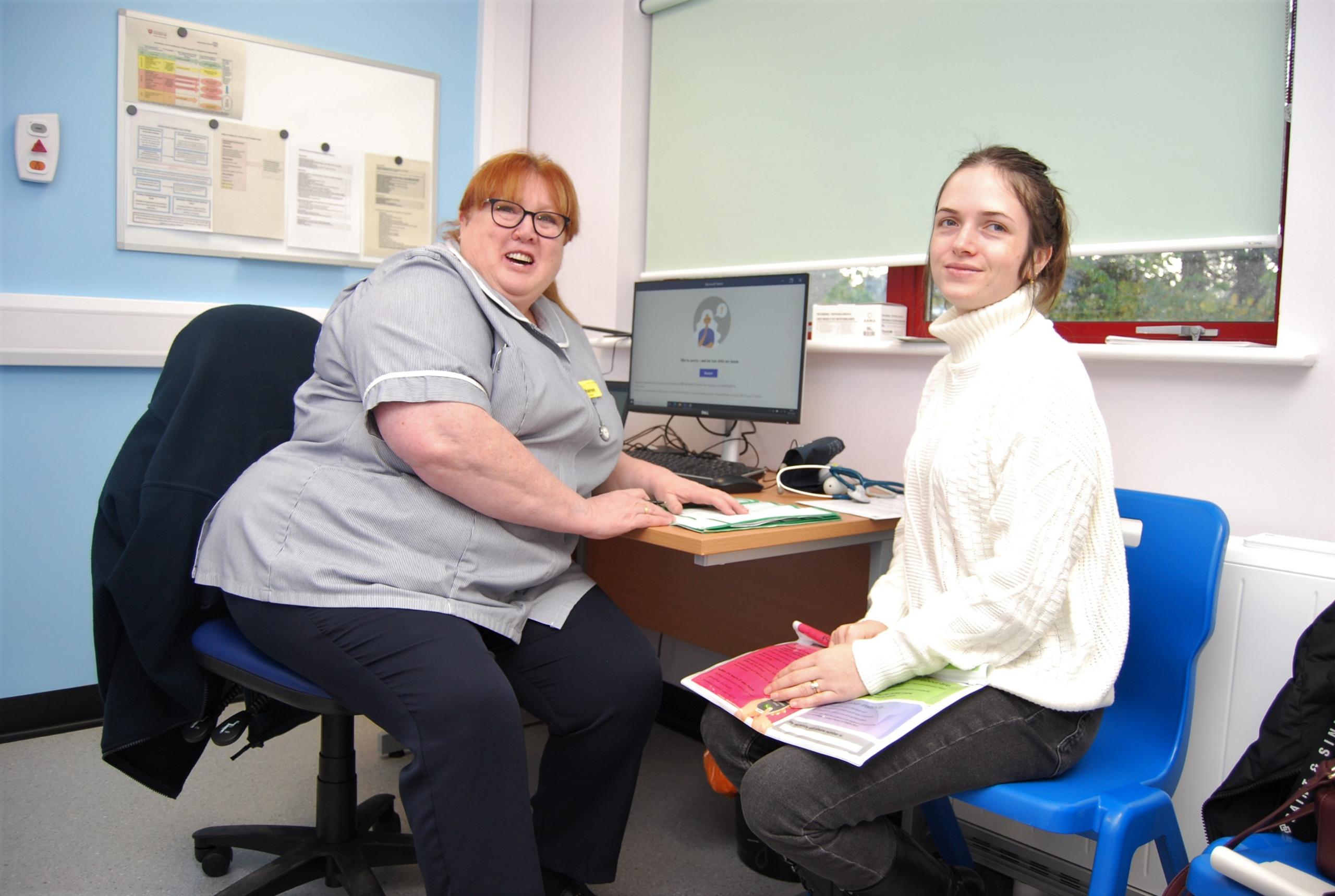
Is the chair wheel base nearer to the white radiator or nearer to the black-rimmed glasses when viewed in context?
the black-rimmed glasses

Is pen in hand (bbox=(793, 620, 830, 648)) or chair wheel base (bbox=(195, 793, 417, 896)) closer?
pen in hand (bbox=(793, 620, 830, 648))

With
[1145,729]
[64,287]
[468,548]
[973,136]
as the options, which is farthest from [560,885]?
[64,287]

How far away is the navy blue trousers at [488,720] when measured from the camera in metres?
1.25

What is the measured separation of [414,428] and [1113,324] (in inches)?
53.5

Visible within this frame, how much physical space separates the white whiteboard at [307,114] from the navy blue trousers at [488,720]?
57.7 inches

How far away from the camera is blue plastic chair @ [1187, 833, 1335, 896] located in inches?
39.0

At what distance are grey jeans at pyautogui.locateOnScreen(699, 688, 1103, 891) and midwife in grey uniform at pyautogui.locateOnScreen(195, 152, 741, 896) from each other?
0.35 m

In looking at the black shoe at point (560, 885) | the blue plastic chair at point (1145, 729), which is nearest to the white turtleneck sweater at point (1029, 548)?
the blue plastic chair at point (1145, 729)

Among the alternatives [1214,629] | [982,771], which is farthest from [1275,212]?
[982,771]

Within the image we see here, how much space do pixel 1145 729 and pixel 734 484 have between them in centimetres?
81

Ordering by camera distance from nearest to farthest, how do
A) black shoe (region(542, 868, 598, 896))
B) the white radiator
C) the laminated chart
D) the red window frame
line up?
the white radiator
black shoe (region(542, 868, 598, 896))
the red window frame
the laminated chart

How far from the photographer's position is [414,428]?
1.35m

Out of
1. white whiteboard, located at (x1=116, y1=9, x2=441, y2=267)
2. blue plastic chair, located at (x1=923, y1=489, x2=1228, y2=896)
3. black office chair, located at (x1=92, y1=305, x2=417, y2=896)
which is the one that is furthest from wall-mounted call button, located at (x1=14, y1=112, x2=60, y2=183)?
blue plastic chair, located at (x1=923, y1=489, x2=1228, y2=896)

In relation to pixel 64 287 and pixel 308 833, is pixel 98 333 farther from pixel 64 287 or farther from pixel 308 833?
pixel 308 833
